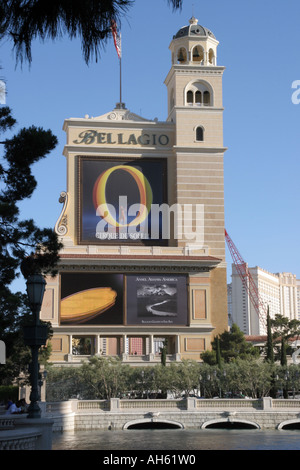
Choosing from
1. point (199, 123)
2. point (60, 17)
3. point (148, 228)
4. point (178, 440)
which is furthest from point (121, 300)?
point (60, 17)

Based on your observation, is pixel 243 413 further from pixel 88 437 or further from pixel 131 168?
pixel 131 168

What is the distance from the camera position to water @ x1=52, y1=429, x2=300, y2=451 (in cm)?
4441

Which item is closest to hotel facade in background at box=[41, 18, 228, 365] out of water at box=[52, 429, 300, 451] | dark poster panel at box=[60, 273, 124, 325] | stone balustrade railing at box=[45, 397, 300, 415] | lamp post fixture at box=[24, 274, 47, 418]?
dark poster panel at box=[60, 273, 124, 325]

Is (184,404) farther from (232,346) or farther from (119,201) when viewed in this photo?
(119,201)

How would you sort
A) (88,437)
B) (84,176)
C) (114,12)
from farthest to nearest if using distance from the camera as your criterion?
(84,176)
(88,437)
(114,12)

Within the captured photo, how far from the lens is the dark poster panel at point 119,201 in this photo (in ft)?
249

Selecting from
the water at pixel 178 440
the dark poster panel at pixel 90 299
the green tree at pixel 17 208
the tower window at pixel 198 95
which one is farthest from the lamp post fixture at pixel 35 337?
the tower window at pixel 198 95

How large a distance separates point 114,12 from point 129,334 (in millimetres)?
62897

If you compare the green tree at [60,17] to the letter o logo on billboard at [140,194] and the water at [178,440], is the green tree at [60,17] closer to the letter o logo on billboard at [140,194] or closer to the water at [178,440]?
the water at [178,440]

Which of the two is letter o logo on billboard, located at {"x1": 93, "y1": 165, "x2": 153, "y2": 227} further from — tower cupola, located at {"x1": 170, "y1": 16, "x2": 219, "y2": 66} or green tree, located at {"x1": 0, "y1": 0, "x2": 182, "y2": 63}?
green tree, located at {"x1": 0, "y1": 0, "x2": 182, "y2": 63}

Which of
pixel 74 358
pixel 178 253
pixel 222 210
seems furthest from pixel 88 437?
pixel 222 210

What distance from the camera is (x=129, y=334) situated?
73.1m

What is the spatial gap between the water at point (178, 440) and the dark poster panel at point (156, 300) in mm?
19053

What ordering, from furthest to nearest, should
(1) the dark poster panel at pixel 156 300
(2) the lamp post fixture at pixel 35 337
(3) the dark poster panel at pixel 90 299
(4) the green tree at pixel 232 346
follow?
(4) the green tree at pixel 232 346, (1) the dark poster panel at pixel 156 300, (3) the dark poster panel at pixel 90 299, (2) the lamp post fixture at pixel 35 337
